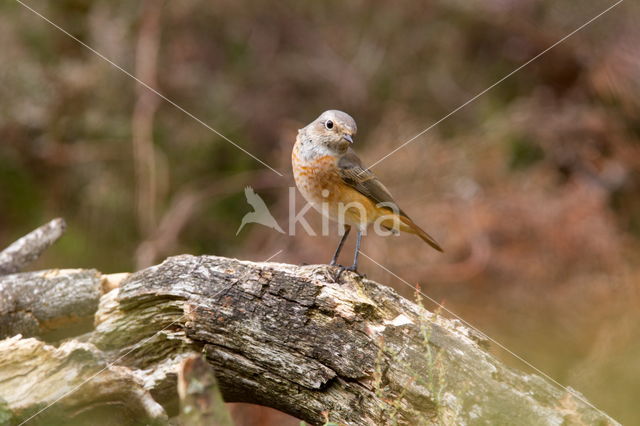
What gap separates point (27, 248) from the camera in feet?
13.7

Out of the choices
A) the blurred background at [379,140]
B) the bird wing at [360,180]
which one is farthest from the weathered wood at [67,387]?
the blurred background at [379,140]

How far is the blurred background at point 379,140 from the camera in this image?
639 centimetres

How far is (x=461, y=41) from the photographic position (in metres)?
9.24

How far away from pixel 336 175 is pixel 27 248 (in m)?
1.94

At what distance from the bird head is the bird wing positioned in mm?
87

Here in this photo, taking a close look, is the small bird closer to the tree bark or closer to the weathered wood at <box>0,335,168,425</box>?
the tree bark

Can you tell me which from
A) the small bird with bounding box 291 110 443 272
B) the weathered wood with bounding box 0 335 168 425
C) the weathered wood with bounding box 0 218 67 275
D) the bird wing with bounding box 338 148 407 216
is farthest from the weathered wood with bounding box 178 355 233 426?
the weathered wood with bounding box 0 218 67 275

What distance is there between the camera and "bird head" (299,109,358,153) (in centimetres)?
401

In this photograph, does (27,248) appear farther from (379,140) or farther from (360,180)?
(379,140)

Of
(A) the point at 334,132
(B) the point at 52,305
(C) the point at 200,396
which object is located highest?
(A) the point at 334,132

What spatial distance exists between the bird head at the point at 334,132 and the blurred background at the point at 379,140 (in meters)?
2.25

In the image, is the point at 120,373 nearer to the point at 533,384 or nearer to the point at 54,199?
the point at 533,384

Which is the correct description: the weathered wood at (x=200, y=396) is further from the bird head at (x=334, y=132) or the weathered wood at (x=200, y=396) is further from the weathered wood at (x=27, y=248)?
the weathered wood at (x=27, y=248)

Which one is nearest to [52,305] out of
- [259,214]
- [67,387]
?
[67,387]
